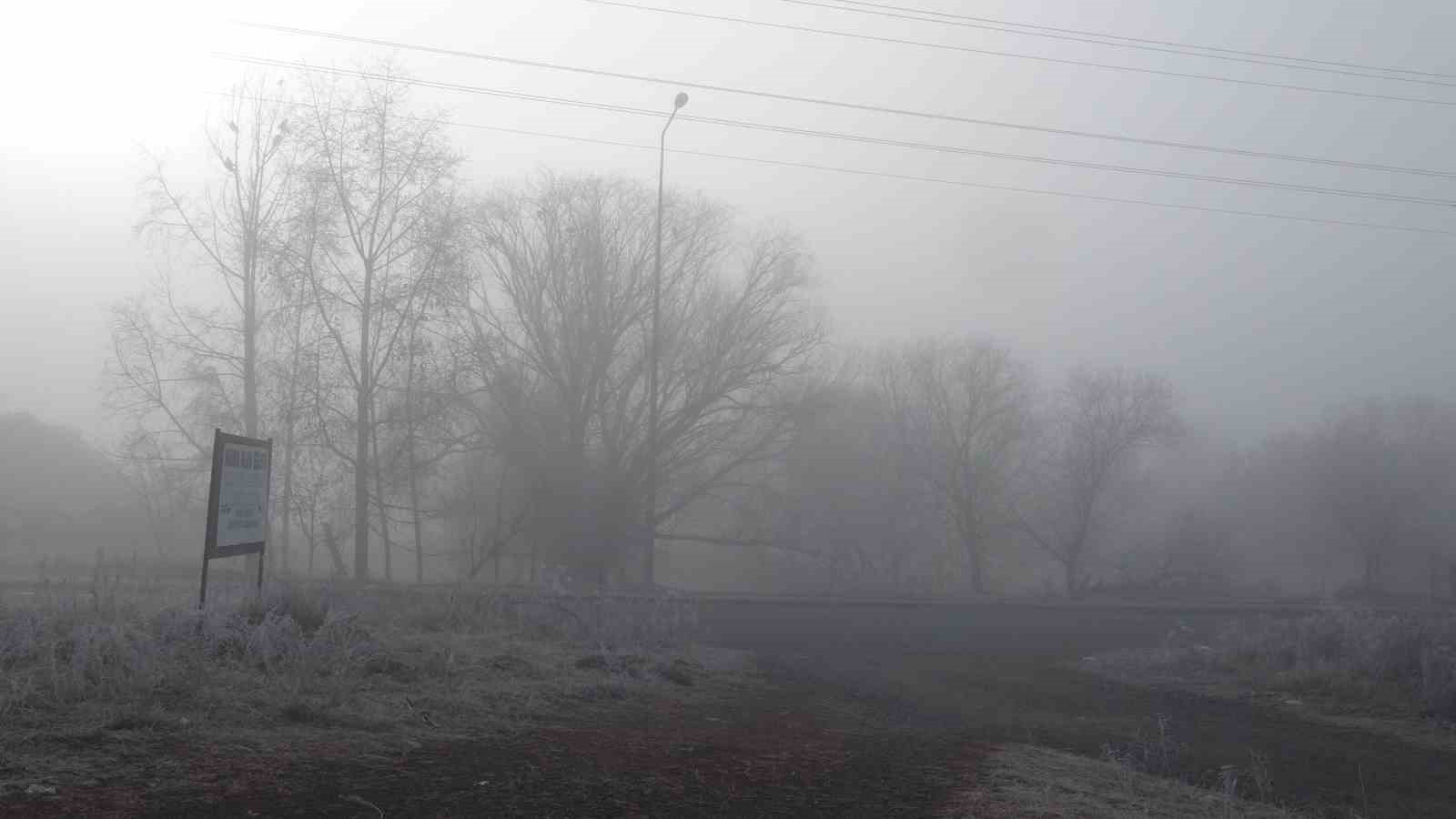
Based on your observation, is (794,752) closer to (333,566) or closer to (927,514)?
(333,566)

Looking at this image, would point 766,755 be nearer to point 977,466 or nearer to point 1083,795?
point 1083,795

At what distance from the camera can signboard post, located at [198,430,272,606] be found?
10.3 meters

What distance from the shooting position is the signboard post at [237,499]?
10258 mm

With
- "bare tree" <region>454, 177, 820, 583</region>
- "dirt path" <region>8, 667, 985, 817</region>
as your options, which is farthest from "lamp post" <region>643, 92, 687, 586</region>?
"dirt path" <region>8, 667, 985, 817</region>

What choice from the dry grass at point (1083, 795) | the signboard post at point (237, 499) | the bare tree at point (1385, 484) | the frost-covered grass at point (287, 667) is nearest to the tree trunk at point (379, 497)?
the frost-covered grass at point (287, 667)

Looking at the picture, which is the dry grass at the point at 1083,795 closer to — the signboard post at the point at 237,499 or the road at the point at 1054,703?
→ the road at the point at 1054,703

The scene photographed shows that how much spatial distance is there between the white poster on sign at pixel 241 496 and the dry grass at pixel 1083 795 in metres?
7.20

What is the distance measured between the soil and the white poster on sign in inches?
162

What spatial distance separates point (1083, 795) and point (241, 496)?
27.1 ft

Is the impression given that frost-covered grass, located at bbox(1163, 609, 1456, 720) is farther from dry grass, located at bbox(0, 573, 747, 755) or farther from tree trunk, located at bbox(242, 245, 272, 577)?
tree trunk, located at bbox(242, 245, 272, 577)

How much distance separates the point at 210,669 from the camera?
7.80 meters

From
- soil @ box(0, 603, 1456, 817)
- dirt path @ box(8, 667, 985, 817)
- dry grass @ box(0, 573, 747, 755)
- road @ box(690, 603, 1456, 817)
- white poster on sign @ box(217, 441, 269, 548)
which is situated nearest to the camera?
dirt path @ box(8, 667, 985, 817)

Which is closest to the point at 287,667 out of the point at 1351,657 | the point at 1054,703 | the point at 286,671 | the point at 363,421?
the point at 286,671

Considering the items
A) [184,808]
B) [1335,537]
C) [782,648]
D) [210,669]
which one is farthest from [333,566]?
[1335,537]
